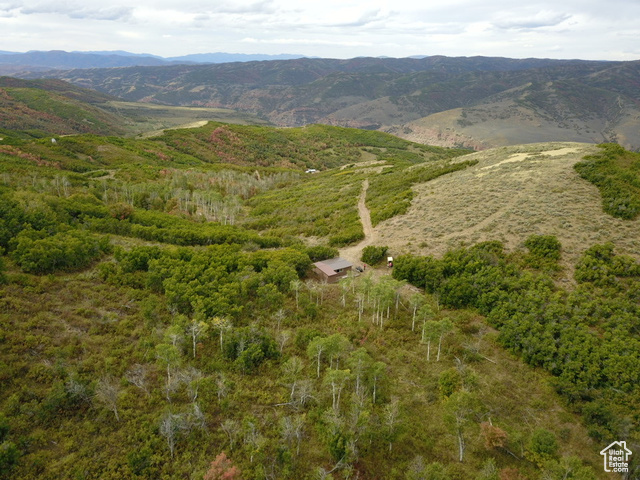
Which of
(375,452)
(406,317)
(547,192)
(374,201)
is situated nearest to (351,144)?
(374,201)

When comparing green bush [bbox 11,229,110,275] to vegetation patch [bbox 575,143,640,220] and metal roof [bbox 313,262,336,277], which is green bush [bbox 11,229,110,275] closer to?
metal roof [bbox 313,262,336,277]

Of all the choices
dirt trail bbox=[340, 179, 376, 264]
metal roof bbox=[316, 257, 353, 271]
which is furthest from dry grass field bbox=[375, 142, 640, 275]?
metal roof bbox=[316, 257, 353, 271]

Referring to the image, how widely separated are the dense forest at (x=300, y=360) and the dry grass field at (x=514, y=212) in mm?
2379

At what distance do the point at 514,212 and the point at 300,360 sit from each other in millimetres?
28897

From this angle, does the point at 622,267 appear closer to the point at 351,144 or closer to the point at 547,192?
the point at 547,192

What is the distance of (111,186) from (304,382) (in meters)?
60.3

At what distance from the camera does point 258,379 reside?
21.7 m

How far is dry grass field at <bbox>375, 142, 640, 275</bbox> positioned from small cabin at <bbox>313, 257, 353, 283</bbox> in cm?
600

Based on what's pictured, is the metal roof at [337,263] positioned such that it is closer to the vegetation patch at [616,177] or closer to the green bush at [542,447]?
the green bush at [542,447]

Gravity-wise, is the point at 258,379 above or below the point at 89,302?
Result: below

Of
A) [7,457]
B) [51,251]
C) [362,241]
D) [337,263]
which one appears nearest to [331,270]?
[337,263]

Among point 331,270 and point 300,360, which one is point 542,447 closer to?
point 300,360

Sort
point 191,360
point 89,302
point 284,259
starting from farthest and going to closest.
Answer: point 284,259 < point 89,302 < point 191,360

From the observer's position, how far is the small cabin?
35.3 metres
